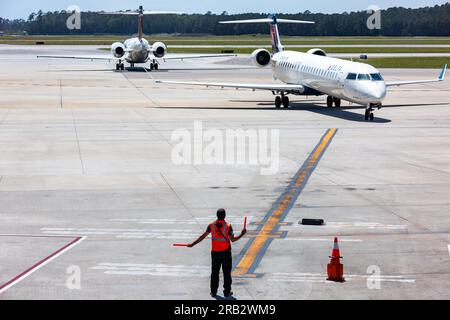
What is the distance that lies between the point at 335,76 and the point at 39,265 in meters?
31.3

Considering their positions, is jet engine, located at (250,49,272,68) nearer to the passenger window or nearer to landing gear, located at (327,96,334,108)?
landing gear, located at (327,96,334,108)

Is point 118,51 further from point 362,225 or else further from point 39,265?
point 39,265

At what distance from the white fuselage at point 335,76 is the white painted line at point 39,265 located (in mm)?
26461

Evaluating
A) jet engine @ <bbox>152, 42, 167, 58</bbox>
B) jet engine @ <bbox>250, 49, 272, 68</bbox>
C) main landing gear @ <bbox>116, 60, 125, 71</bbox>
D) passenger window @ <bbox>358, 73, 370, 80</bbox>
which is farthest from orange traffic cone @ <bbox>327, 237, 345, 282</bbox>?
main landing gear @ <bbox>116, 60, 125, 71</bbox>

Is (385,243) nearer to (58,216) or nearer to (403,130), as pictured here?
(58,216)

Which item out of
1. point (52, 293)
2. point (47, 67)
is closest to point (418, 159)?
point (52, 293)

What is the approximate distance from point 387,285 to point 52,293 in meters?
6.07

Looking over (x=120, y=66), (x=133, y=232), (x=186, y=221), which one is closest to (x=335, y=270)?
(x=133, y=232)

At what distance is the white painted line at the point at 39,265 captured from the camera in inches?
640

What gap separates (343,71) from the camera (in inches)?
1813

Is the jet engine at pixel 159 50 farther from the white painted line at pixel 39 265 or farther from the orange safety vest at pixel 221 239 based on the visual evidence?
the orange safety vest at pixel 221 239

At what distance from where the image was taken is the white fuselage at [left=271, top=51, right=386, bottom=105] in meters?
44.0

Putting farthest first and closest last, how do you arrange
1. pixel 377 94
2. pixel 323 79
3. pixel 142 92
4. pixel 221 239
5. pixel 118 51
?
pixel 118 51
pixel 142 92
pixel 323 79
pixel 377 94
pixel 221 239

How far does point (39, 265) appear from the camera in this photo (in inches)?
699
